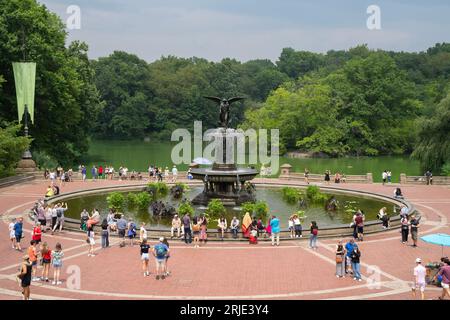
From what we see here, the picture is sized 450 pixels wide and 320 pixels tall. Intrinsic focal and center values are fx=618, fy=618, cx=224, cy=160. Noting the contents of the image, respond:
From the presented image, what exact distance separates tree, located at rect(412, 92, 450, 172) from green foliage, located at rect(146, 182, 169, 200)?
88.7 ft

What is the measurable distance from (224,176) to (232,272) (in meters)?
14.4

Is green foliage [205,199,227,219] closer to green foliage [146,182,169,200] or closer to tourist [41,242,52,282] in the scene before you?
green foliage [146,182,169,200]

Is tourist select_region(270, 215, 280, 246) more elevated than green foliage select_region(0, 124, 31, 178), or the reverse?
green foliage select_region(0, 124, 31, 178)

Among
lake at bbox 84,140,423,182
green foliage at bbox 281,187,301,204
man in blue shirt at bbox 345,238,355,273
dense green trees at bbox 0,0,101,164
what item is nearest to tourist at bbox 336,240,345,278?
man in blue shirt at bbox 345,238,355,273

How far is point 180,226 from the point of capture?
82.8 feet

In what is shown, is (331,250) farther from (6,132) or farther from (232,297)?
(6,132)

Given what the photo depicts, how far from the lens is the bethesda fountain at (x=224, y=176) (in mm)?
34250

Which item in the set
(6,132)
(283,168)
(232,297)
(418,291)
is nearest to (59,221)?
(232,297)

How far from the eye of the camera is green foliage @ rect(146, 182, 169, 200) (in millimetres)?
38656

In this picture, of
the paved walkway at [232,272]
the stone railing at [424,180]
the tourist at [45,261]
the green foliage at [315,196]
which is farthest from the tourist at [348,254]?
the stone railing at [424,180]

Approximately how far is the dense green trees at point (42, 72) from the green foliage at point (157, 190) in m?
17.5

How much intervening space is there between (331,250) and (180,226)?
6.18 meters

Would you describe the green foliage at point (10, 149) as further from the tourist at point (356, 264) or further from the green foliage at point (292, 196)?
the tourist at point (356, 264)

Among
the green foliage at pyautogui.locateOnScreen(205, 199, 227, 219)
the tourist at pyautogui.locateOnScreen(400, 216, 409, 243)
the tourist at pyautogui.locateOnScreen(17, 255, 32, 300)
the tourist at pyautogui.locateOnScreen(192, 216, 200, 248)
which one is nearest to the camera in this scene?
the tourist at pyautogui.locateOnScreen(17, 255, 32, 300)
